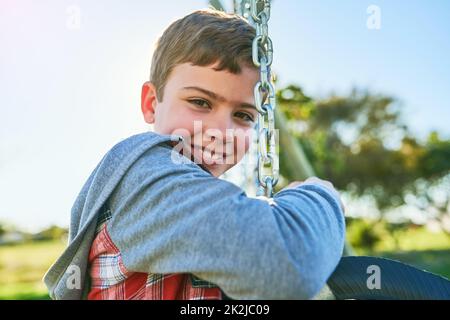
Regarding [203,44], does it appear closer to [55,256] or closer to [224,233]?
[224,233]

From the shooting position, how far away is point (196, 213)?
805 millimetres

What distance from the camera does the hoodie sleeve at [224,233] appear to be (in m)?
0.77

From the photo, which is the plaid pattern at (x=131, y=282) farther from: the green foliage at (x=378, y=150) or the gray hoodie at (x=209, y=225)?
the green foliage at (x=378, y=150)

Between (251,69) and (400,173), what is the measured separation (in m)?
11.8

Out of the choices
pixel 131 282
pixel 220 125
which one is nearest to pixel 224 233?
pixel 131 282

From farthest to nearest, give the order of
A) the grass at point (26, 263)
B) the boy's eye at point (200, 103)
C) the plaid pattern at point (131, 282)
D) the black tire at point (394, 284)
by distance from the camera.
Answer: the grass at point (26, 263), the boy's eye at point (200, 103), the black tire at point (394, 284), the plaid pattern at point (131, 282)

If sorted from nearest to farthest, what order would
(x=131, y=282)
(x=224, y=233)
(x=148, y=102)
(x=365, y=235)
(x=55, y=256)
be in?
(x=224, y=233) < (x=131, y=282) < (x=148, y=102) < (x=55, y=256) < (x=365, y=235)

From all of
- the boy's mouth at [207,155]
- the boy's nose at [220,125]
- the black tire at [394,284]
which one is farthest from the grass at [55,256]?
the black tire at [394,284]

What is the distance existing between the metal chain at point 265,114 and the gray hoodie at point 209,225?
0.09 metres

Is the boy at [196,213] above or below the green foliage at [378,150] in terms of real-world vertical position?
above

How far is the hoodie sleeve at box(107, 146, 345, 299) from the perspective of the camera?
2.51 ft

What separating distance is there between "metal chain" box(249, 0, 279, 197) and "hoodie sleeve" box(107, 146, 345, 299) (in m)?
0.12

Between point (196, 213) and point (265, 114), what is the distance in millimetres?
304

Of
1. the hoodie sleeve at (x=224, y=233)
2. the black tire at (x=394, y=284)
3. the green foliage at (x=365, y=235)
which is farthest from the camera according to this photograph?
the green foliage at (x=365, y=235)
